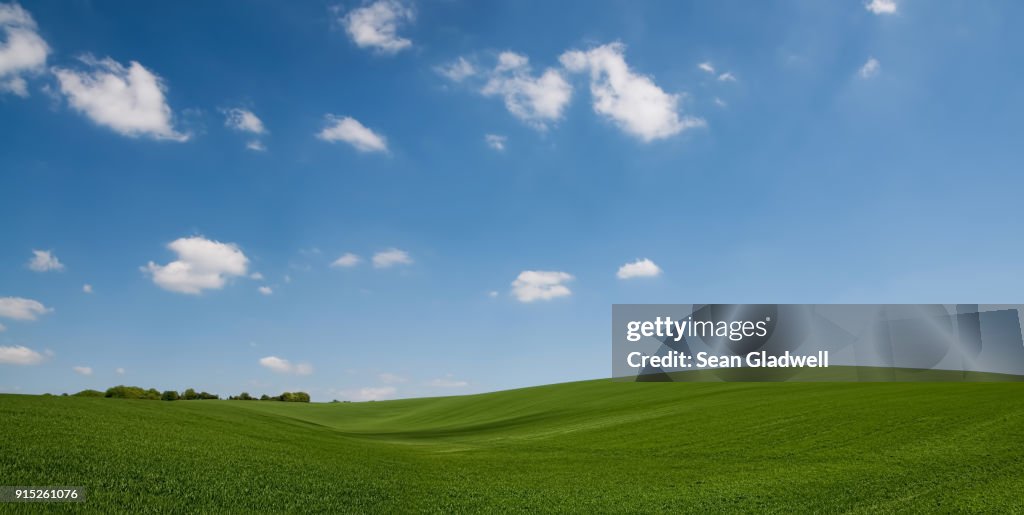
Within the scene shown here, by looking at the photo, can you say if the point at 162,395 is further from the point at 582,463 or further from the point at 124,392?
the point at 582,463

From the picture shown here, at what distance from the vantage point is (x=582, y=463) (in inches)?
802

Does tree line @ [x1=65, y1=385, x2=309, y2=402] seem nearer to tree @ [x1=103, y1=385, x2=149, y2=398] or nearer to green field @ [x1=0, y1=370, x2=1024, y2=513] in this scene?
tree @ [x1=103, y1=385, x2=149, y2=398]

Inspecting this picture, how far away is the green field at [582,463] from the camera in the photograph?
39.8 ft

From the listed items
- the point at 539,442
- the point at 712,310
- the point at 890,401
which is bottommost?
the point at 539,442

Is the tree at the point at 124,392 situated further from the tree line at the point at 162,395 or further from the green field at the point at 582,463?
the green field at the point at 582,463

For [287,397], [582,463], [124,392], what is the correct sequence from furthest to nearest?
[287,397], [124,392], [582,463]

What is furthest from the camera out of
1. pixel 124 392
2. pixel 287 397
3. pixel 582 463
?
pixel 287 397

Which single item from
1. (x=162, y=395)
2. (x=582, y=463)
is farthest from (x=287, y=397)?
(x=582, y=463)

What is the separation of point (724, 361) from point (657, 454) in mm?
40950

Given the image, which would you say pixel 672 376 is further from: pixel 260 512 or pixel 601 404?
pixel 260 512

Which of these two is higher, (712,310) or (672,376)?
(712,310)

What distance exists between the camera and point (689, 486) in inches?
627

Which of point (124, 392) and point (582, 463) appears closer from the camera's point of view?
point (582, 463)

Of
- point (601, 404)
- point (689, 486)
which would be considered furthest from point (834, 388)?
point (689, 486)
